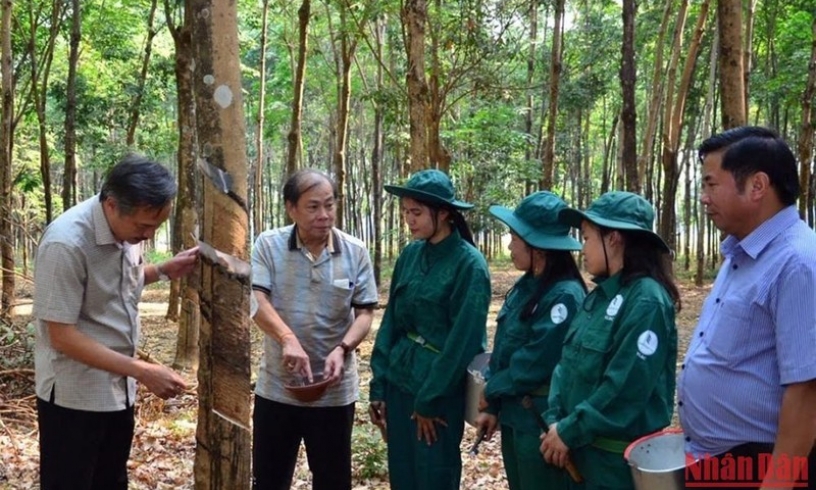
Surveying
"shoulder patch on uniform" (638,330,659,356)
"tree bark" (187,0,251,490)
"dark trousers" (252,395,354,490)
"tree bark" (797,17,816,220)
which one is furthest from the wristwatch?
"tree bark" (797,17,816,220)

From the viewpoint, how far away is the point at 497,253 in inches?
1265

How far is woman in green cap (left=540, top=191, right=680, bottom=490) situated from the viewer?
2367mm

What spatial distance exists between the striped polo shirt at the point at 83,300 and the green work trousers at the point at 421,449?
116 cm

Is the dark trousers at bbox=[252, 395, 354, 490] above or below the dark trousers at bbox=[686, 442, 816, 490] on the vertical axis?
below

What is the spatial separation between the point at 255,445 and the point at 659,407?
1.69m

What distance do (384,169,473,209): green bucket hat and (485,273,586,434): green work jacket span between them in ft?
1.60

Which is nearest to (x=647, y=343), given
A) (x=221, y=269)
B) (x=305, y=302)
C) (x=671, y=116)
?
(x=221, y=269)

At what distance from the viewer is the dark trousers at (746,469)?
1944 millimetres

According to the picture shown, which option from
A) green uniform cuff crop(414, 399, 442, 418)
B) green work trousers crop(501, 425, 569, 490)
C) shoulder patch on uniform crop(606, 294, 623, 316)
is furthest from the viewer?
green uniform cuff crop(414, 399, 442, 418)

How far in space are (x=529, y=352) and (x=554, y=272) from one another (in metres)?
0.35

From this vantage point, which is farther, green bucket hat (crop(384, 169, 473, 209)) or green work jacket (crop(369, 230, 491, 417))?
green bucket hat (crop(384, 169, 473, 209))

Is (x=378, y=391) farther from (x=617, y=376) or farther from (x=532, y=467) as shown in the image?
(x=617, y=376)

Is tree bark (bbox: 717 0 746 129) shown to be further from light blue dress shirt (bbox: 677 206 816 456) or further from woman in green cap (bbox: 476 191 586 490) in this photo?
light blue dress shirt (bbox: 677 206 816 456)

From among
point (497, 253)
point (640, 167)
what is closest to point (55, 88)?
point (640, 167)
